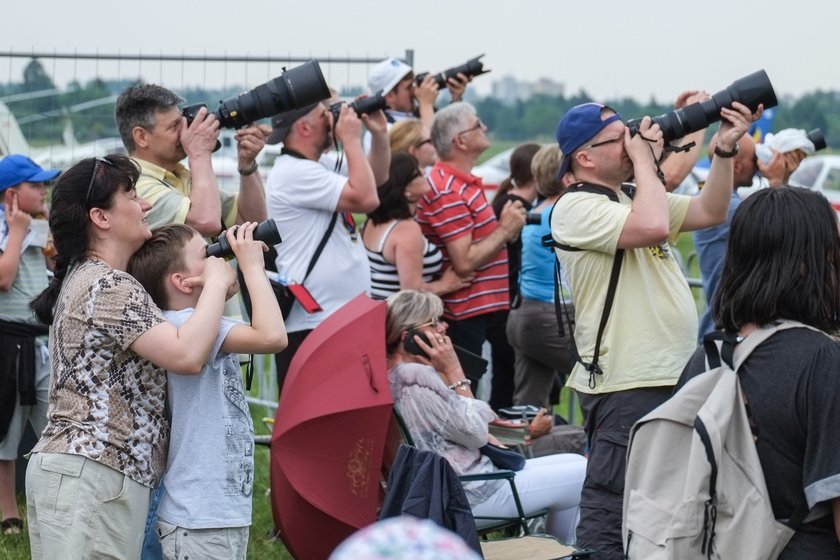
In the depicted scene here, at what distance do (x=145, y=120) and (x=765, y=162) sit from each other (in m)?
3.12

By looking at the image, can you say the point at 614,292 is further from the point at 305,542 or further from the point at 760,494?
the point at 305,542

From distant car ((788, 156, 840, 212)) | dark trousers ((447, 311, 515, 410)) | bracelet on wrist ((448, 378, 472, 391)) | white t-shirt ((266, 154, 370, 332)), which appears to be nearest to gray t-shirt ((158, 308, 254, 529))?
bracelet on wrist ((448, 378, 472, 391))

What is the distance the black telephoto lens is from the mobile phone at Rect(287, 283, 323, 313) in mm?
1621

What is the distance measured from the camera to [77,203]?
3.16 m

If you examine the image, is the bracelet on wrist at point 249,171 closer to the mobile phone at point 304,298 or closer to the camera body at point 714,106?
the mobile phone at point 304,298

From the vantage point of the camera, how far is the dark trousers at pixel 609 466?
12.0 ft

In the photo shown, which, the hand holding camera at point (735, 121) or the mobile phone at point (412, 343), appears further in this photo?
the mobile phone at point (412, 343)

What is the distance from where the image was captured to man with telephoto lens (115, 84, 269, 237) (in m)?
4.01

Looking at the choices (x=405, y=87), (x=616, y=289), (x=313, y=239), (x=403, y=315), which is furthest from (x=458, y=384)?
(x=405, y=87)

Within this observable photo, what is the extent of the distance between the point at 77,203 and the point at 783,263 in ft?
6.15

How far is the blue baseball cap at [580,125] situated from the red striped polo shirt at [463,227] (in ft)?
6.27

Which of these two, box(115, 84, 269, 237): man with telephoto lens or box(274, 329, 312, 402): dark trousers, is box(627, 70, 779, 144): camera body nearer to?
box(115, 84, 269, 237): man with telephoto lens

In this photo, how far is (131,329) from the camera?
299 centimetres

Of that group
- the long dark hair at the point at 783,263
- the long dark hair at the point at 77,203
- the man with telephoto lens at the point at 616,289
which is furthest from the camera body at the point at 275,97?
the long dark hair at the point at 783,263
